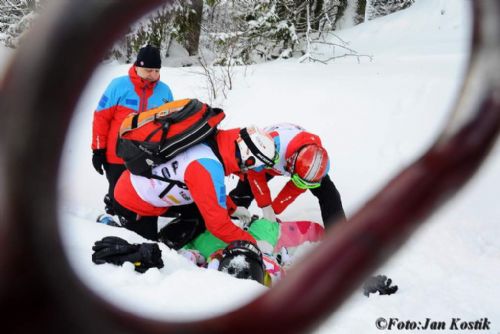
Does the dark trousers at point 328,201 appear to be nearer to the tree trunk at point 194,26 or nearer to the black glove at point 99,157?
the black glove at point 99,157

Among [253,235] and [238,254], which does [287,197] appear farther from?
[238,254]

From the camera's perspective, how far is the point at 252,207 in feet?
15.0

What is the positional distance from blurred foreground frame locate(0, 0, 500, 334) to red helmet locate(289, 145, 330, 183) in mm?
3041

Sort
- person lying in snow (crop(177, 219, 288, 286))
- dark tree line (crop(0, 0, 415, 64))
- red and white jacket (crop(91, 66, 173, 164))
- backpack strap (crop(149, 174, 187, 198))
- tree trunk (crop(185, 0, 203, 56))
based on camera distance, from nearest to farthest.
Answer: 1. person lying in snow (crop(177, 219, 288, 286))
2. backpack strap (crop(149, 174, 187, 198))
3. red and white jacket (crop(91, 66, 173, 164))
4. dark tree line (crop(0, 0, 415, 64))
5. tree trunk (crop(185, 0, 203, 56))

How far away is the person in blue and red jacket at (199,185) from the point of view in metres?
2.89

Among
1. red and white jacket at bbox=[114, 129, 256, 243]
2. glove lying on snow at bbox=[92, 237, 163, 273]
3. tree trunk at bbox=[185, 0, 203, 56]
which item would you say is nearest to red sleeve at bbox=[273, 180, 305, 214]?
red and white jacket at bbox=[114, 129, 256, 243]

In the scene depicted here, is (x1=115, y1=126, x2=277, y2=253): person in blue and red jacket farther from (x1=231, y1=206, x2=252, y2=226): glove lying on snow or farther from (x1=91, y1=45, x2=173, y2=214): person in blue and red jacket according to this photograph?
(x1=91, y1=45, x2=173, y2=214): person in blue and red jacket

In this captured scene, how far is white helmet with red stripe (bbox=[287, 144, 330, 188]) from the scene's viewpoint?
336 centimetres

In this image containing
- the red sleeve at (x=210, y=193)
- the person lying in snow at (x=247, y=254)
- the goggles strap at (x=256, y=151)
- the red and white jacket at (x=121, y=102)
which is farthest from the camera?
the red and white jacket at (x=121, y=102)

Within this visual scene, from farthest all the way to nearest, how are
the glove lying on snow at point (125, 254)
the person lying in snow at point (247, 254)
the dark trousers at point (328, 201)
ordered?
the dark trousers at point (328, 201) → the person lying in snow at point (247, 254) → the glove lying on snow at point (125, 254)

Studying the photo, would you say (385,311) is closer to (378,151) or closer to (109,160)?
(109,160)

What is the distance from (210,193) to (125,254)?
0.82 meters

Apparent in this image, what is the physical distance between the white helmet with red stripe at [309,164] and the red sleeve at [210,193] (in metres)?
0.72

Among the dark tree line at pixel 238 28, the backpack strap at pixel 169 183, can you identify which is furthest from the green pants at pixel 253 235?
the dark tree line at pixel 238 28
